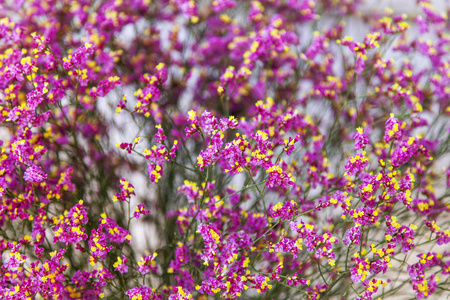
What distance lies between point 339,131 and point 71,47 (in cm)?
128

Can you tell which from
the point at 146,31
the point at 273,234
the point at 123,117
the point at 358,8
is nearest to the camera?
the point at 273,234

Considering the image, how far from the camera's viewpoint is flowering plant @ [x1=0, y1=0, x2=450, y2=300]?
1090mm

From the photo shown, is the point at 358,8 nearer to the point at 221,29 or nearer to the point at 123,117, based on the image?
the point at 221,29

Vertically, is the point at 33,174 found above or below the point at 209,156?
above

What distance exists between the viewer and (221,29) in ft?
6.24

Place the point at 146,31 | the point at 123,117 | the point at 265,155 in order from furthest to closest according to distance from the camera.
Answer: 1. the point at 123,117
2. the point at 146,31
3. the point at 265,155

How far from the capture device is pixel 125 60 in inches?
68.9

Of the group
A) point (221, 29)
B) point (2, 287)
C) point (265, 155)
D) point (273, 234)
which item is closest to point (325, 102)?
point (221, 29)

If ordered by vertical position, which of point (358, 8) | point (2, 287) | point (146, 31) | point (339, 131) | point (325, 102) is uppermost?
point (358, 8)

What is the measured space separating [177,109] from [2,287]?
975 millimetres

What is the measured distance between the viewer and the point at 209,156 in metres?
1.04

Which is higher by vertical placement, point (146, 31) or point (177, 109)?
point (146, 31)

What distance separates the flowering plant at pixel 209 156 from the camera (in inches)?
42.9

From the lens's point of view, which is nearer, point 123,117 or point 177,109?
point 177,109
